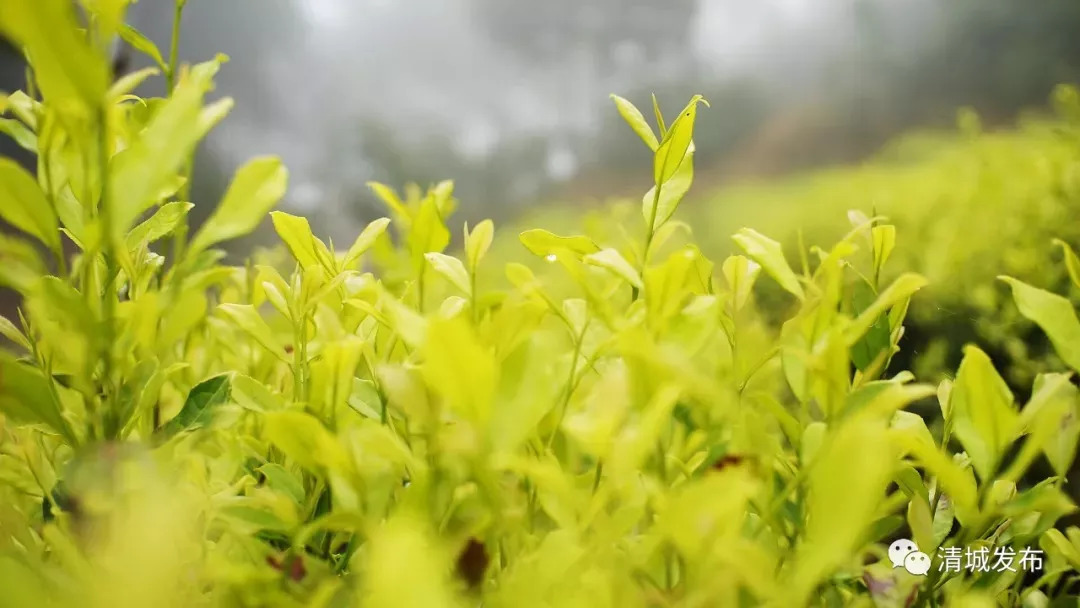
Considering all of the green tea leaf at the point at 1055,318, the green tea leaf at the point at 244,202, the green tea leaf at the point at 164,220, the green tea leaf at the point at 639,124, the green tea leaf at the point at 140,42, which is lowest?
the green tea leaf at the point at 1055,318

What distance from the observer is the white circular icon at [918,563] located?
0.26 meters

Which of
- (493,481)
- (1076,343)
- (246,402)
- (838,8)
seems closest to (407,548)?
(493,481)

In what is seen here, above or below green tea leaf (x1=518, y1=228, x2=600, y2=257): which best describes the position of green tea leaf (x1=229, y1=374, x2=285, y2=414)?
below

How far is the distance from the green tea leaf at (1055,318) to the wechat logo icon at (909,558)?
9cm

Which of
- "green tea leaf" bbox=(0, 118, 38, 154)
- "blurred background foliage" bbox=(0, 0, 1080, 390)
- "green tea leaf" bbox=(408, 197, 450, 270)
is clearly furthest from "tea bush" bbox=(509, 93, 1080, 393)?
"blurred background foliage" bbox=(0, 0, 1080, 390)

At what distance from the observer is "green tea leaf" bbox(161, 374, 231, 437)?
0.25 meters

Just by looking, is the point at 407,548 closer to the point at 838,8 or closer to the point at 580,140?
the point at 580,140

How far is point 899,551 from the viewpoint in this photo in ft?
0.89

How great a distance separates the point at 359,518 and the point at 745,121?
124 inches

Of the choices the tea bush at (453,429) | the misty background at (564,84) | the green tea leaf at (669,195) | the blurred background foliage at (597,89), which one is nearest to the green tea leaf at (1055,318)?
the tea bush at (453,429)

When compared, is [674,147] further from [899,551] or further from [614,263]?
[899,551]

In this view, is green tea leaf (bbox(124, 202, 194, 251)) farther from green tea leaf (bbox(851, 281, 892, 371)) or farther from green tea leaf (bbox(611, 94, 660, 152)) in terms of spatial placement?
green tea leaf (bbox(851, 281, 892, 371))

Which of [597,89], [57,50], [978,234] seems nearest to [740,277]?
[57,50]

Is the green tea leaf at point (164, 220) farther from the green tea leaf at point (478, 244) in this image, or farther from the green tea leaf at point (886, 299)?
the green tea leaf at point (886, 299)
